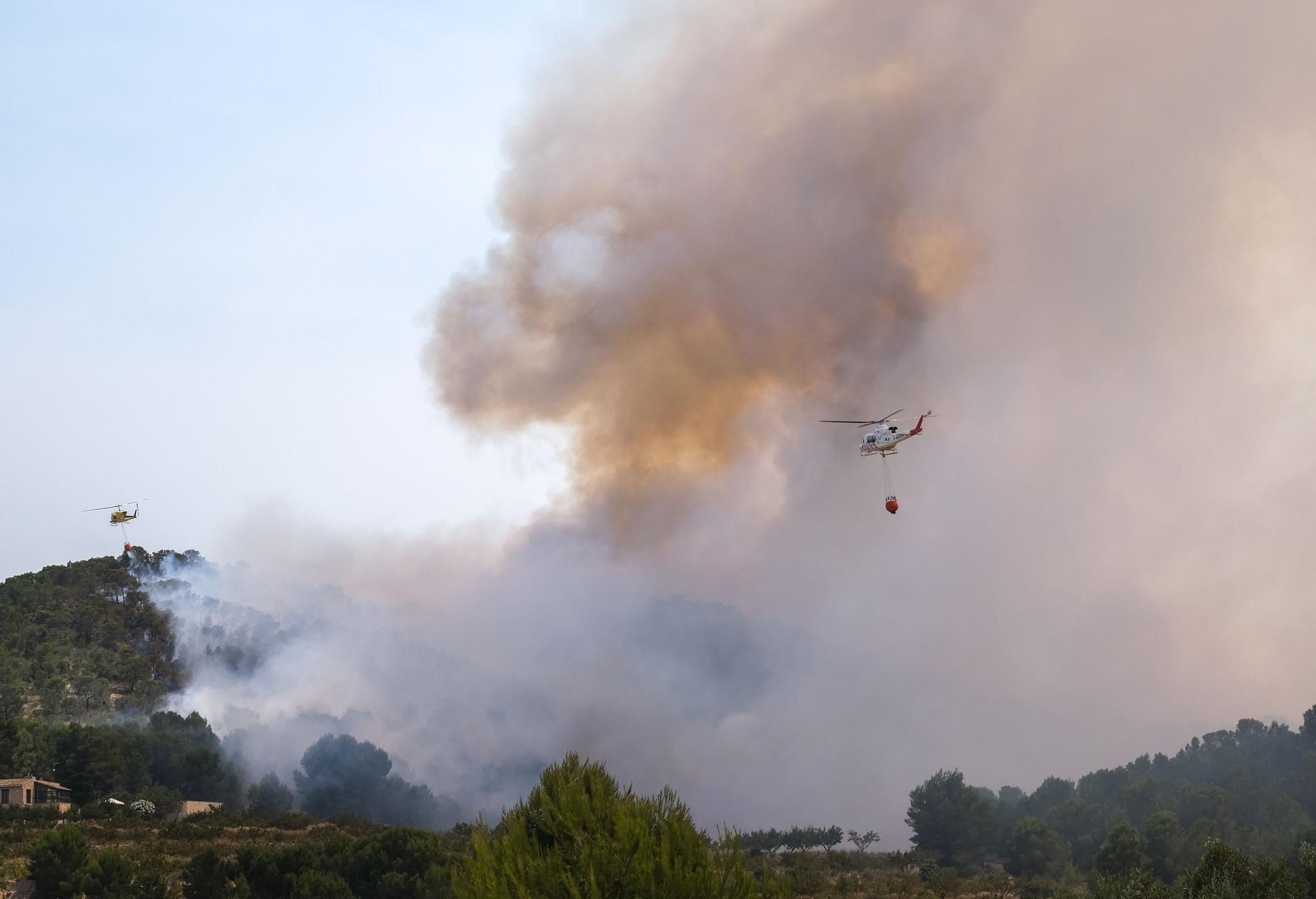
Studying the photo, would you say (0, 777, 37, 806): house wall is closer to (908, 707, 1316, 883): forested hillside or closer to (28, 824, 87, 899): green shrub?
(28, 824, 87, 899): green shrub

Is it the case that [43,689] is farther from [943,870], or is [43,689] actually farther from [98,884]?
[943,870]

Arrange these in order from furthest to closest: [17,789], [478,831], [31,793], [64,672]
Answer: [64,672]
[31,793]
[17,789]
[478,831]

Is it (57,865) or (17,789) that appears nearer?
(57,865)

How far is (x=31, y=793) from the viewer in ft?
383

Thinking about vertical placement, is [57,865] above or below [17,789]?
below

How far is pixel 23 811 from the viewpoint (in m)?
105

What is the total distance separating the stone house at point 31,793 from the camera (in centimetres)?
11456

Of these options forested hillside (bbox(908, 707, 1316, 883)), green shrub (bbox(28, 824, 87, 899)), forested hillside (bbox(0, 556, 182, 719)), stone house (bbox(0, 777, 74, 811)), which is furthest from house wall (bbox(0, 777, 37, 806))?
forested hillside (bbox(908, 707, 1316, 883))

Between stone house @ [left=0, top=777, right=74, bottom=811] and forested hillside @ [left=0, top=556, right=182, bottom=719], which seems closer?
stone house @ [left=0, top=777, right=74, bottom=811]

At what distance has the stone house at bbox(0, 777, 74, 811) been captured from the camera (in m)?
115

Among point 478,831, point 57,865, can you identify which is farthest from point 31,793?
point 478,831

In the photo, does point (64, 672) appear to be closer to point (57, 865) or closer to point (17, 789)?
point (17, 789)

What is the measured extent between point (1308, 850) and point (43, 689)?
6519 inches

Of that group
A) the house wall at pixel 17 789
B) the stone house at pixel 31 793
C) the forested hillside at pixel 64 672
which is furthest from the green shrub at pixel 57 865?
the forested hillside at pixel 64 672
